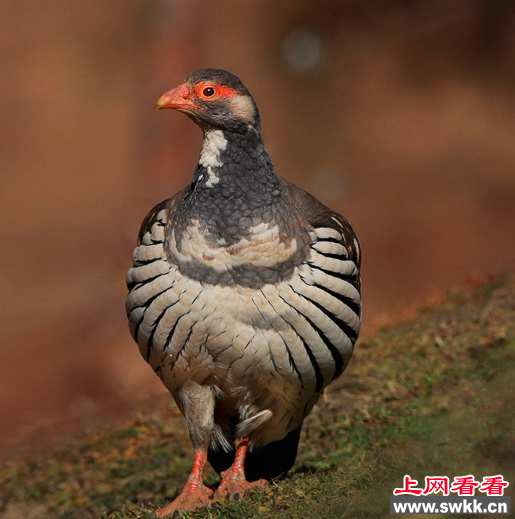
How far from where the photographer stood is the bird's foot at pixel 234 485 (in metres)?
4.53

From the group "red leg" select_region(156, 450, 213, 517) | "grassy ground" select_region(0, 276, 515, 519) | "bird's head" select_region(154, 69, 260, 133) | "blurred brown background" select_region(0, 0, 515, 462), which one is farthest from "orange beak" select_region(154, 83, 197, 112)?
"blurred brown background" select_region(0, 0, 515, 462)

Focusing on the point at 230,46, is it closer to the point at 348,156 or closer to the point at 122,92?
the point at 348,156

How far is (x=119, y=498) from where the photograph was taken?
5.63 meters

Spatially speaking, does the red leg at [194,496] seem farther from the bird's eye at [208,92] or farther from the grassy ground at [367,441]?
the bird's eye at [208,92]

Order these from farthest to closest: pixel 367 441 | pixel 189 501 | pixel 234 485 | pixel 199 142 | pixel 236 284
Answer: pixel 199 142
pixel 367 441
pixel 234 485
pixel 189 501
pixel 236 284

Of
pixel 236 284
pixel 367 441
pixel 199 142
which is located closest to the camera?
pixel 236 284

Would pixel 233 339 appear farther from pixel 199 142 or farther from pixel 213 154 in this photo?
pixel 199 142

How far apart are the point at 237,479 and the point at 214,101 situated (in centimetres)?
220

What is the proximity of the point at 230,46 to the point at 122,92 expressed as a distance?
4699 millimetres

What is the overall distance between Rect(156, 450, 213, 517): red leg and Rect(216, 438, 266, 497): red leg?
0.09 metres

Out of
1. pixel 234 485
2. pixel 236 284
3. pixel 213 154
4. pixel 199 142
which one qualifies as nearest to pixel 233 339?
pixel 236 284

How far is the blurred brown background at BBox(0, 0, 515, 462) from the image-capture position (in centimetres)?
913

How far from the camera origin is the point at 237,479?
4641mm

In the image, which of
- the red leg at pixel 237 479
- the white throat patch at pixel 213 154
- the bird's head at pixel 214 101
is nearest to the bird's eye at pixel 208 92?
the bird's head at pixel 214 101
